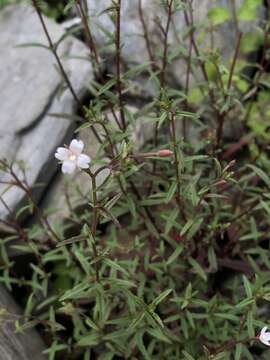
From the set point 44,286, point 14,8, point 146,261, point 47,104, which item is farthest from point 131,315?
point 14,8

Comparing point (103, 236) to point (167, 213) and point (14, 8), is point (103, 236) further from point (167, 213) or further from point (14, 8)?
point (14, 8)

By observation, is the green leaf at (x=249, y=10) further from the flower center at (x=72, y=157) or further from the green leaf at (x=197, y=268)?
the flower center at (x=72, y=157)

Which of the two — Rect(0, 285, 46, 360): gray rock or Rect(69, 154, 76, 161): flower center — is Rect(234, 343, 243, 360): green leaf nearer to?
Rect(0, 285, 46, 360): gray rock

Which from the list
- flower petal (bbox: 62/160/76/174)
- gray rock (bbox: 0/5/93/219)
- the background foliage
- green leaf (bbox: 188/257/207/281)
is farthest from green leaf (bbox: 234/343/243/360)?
gray rock (bbox: 0/5/93/219)

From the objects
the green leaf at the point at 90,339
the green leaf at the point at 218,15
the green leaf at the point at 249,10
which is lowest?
the green leaf at the point at 90,339

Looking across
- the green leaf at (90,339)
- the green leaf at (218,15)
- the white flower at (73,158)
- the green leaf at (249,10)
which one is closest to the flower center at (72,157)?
the white flower at (73,158)
